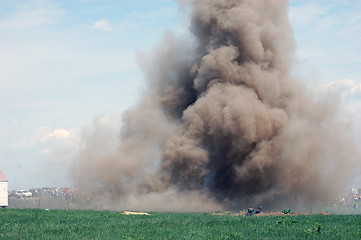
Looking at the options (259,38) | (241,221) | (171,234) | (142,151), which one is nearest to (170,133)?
(142,151)

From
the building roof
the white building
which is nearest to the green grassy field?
the white building

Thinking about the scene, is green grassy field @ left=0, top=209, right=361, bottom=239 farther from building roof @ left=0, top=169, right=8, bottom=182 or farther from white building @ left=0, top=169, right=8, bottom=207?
building roof @ left=0, top=169, right=8, bottom=182

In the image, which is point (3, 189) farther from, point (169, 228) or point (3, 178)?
point (169, 228)

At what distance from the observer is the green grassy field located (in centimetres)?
2800

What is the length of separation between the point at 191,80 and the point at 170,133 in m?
6.87

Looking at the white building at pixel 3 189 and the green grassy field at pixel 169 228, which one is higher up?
the white building at pixel 3 189

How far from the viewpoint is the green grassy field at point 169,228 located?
28000 mm

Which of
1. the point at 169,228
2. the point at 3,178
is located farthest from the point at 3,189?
the point at 169,228

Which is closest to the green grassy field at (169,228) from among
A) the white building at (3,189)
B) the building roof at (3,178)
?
the white building at (3,189)

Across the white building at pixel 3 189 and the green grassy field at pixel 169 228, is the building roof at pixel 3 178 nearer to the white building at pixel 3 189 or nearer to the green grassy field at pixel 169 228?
the white building at pixel 3 189

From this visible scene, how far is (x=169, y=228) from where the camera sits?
3197 centimetres

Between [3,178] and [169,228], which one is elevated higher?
[3,178]

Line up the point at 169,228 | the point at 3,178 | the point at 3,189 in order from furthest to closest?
the point at 3,178 → the point at 3,189 → the point at 169,228

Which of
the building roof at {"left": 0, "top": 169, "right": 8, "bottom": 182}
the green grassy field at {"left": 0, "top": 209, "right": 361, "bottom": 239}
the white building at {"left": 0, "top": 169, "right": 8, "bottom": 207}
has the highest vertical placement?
the building roof at {"left": 0, "top": 169, "right": 8, "bottom": 182}
